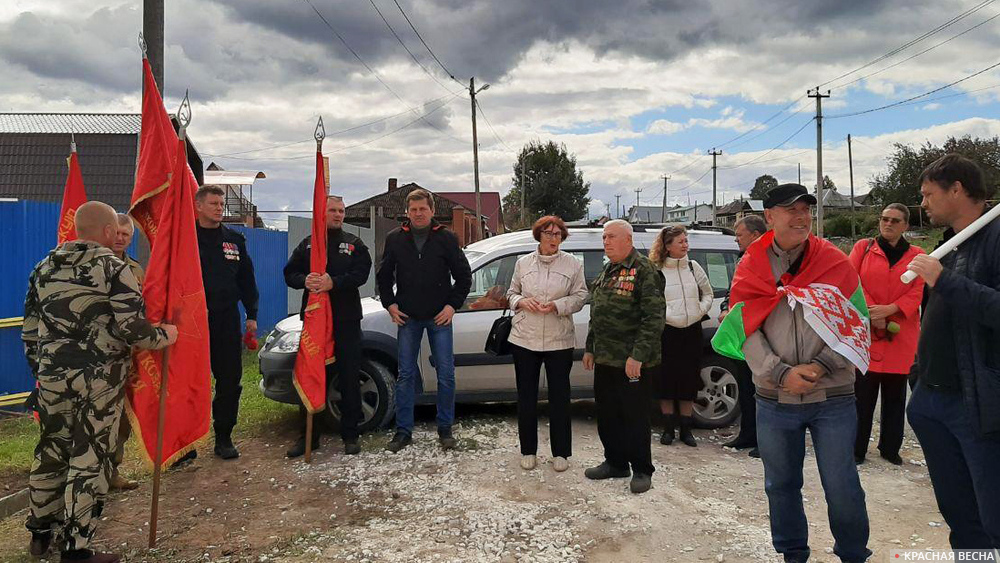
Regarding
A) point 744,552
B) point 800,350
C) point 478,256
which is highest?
point 478,256

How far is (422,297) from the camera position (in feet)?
18.1

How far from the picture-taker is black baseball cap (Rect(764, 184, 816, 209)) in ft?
10.3

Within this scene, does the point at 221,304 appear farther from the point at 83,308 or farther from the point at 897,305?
the point at 897,305

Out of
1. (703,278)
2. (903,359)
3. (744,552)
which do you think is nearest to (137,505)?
(744,552)

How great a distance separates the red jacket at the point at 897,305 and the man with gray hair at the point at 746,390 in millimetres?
803

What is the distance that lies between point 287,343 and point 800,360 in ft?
14.0

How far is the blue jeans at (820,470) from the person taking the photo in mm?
3117

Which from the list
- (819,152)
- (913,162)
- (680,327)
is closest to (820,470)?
(680,327)

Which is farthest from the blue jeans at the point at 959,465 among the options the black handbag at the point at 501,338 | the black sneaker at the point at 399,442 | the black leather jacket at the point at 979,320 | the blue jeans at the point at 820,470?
the black sneaker at the point at 399,442

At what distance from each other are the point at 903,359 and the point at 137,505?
5.69 metres

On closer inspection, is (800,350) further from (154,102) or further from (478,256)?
(154,102)

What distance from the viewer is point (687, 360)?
577 cm

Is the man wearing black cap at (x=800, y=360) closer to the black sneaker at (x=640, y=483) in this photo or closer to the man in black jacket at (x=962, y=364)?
the man in black jacket at (x=962, y=364)

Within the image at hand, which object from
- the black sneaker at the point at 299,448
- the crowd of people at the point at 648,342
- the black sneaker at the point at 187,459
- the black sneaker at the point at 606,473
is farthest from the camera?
the black sneaker at the point at 299,448
